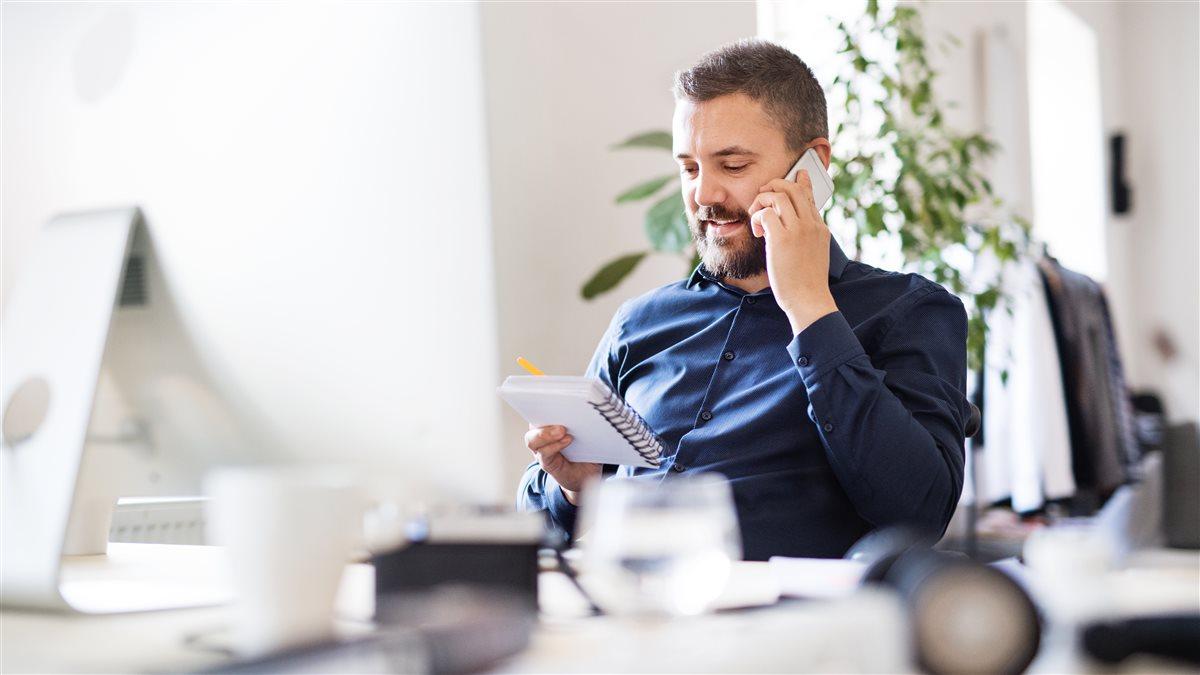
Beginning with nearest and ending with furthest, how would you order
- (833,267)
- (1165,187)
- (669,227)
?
(833,267), (669,227), (1165,187)

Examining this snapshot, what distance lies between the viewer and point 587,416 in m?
1.33

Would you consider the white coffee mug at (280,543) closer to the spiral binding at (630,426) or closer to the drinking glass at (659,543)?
the drinking glass at (659,543)

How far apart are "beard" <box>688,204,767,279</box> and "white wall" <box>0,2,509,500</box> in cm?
93

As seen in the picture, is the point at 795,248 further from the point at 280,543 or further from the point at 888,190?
the point at 888,190

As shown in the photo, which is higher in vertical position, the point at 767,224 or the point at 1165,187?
the point at 1165,187

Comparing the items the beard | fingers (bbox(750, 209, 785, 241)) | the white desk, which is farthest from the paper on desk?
the beard

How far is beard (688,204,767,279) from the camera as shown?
5.86 ft

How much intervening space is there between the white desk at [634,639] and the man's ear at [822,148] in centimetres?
99

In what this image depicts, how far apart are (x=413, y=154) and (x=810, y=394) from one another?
0.79 metres

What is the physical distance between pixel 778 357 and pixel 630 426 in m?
0.40

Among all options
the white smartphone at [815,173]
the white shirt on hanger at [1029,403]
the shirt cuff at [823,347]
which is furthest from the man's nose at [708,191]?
the white shirt on hanger at [1029,403]

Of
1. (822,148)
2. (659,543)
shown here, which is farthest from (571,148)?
(659,543)

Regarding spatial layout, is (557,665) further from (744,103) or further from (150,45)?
(744,103)

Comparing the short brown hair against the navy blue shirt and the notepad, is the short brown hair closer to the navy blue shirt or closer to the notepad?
the navy blue shirt
